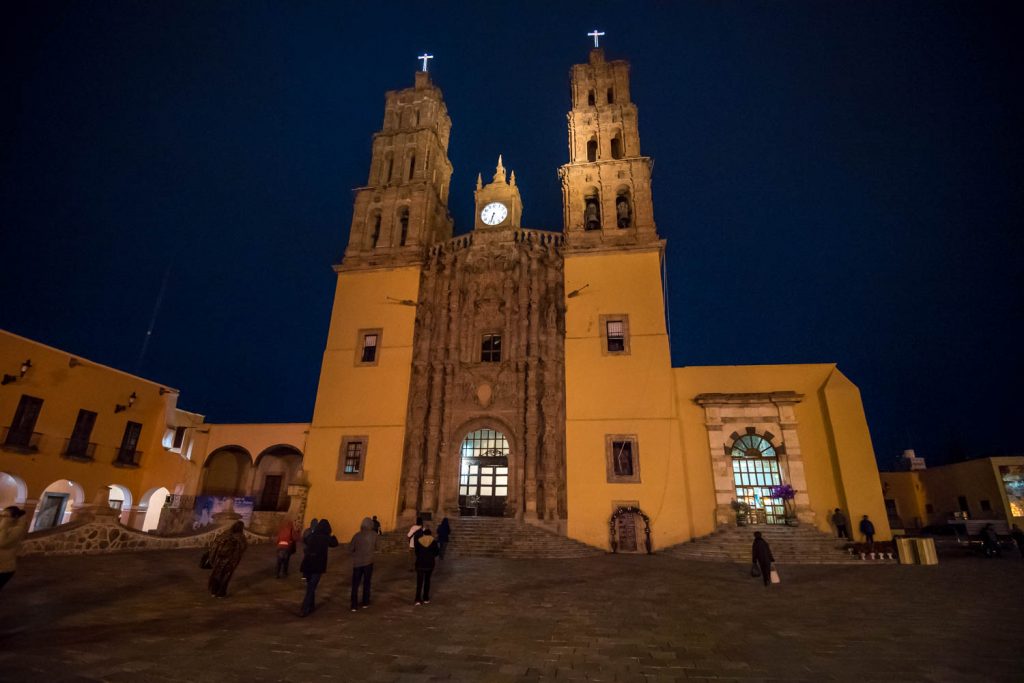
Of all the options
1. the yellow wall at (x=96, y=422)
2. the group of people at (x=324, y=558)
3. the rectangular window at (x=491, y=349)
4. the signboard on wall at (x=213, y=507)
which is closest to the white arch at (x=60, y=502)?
the yellow wall at (x=96, y=422)

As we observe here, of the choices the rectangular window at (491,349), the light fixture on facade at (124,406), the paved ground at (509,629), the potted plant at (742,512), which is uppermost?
the rectangular window at (491,349)

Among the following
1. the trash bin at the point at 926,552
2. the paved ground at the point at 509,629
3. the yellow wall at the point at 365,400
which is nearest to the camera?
the paved ground at the point at 509,629

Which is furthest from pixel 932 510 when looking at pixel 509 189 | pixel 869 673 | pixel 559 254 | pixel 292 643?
pixel 292 643

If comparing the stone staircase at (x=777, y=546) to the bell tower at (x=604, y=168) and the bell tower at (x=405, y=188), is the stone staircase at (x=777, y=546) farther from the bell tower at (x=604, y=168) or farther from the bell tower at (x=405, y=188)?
the bell tower at (x=405, y=188)

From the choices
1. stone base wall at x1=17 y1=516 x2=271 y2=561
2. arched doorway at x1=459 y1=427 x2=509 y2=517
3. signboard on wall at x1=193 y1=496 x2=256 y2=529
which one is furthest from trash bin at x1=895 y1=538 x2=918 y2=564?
signboard on wall at x1=193 y1=496 x2=256 y2=529

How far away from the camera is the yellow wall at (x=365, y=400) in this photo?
67.8 ft

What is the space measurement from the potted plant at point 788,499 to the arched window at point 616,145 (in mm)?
17310

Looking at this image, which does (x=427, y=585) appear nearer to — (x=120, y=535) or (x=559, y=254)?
(x=120, y=535)

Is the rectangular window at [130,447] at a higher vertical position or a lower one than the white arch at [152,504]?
higher

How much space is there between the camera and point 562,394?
20859 millimetres

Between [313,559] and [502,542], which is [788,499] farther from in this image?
[313,559]

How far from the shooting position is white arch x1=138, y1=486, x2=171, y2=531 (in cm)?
2525

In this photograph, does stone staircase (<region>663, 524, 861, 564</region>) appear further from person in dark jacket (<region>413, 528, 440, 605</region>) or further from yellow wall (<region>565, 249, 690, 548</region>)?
person in dark jacket (<region>413, 528, 440, 605</region>)

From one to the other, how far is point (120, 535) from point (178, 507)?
1126cm
